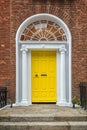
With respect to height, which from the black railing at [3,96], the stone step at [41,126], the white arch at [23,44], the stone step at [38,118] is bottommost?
the stone step at [41,126]

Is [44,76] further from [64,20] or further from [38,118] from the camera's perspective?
[38,118]

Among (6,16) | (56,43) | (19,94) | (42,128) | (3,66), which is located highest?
(6,16)

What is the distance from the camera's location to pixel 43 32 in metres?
12.2

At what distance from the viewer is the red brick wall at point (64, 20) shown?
1198cm

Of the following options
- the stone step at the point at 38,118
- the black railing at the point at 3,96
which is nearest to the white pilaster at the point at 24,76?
the black railing at the point at 3,96

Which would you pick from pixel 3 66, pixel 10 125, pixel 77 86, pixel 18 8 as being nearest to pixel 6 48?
pixel 3 66

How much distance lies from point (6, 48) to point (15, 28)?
825 mm

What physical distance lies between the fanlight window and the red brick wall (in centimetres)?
41

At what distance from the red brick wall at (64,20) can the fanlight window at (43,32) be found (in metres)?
0.41

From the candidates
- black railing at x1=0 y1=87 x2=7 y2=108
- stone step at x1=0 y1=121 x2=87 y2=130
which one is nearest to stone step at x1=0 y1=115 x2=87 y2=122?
stone step at x1=0 y1=121 x2=87 y2=130

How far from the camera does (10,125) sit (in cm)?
868

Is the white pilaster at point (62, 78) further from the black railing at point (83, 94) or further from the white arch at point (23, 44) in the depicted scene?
the black railing at point (83, 94)

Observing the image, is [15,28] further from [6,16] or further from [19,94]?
[19,94]

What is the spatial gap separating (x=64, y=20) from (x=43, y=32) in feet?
3.02
